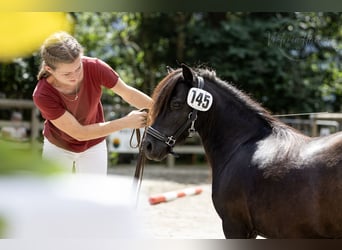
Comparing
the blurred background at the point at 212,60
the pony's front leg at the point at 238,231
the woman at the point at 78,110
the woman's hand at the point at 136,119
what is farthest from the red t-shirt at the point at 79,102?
the blurred background at the point at 212,60

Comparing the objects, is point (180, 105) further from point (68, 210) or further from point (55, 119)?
point (68, 210)

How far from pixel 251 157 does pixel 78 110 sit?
83cm

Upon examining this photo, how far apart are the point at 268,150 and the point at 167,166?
5869 millimetres

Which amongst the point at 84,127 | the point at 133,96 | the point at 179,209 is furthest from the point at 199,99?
the point at 179,209

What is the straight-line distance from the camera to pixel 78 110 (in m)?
2.27

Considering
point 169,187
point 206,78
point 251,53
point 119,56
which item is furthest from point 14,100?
point 206,78

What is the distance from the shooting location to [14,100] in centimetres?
597

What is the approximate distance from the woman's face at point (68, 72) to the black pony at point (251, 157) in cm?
36

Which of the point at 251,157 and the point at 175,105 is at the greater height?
the point at 175,105

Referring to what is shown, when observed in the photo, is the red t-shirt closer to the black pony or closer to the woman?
the woman

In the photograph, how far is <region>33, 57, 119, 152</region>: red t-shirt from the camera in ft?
7.09

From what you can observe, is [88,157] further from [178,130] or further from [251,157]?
[251,157]

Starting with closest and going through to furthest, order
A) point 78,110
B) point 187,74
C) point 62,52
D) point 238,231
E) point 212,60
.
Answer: point 62,52 → point 238,231 → point 187,74 → point 78,110 → point 212,60

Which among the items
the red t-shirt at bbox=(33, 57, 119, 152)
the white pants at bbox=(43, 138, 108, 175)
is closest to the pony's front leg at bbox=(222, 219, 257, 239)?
the white pants at bbox=(43, 138, 108, 175)
